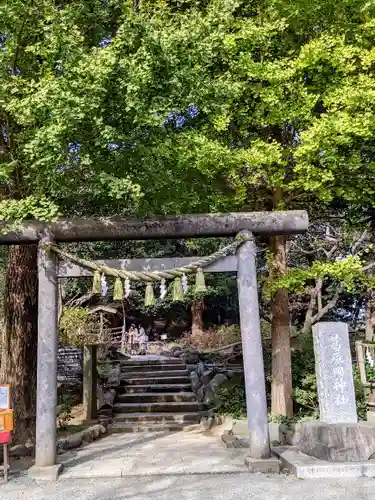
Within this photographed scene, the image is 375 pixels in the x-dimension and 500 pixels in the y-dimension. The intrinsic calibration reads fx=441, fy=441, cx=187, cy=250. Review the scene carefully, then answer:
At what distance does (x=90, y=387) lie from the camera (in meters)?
10.8

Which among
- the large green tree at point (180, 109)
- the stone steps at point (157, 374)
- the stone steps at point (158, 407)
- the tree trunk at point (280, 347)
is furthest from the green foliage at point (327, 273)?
the stone steps at point (157, 374)

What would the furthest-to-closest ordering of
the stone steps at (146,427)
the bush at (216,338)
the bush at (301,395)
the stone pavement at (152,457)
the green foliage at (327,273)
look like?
the bush at (216,338), the stone steps at (146,427), the bush at (301,395), the green foliage at (327,273), the stone pavement at (152,457)

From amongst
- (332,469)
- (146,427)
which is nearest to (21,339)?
(146,427)

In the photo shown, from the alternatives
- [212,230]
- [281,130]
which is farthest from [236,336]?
[212,230]

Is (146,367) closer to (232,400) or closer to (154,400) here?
(154,400)

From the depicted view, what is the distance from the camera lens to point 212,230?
267 inches

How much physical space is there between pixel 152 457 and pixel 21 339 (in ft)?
9.96

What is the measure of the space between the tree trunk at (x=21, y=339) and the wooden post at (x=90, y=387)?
119 inches

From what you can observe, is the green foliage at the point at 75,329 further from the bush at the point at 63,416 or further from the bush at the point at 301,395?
the bush at the point at 301,395

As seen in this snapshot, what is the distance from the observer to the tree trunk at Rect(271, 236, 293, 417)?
8.49m

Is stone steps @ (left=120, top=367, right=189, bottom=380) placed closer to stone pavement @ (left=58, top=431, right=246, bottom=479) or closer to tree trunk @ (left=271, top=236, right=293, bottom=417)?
stone pavement @ (left=58, top=431, right=246, bottom=479)

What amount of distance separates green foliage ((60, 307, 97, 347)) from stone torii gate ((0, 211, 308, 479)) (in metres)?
8.55

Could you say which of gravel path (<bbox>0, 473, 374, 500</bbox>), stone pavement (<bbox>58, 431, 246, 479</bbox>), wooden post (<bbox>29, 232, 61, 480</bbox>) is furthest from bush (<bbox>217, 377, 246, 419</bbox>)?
wooden post (<bbox>29, 232, 61, 480</bbox>)

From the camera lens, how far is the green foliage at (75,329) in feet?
49.0
